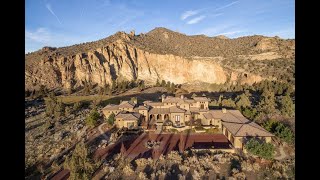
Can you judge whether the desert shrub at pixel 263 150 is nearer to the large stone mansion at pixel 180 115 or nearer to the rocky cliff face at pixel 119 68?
the large stone mansion at pixel 180 115

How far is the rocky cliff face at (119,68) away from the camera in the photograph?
235 feet

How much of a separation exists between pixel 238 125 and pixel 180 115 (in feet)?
29.5

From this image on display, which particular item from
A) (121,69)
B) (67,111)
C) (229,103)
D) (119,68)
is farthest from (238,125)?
(119,68)

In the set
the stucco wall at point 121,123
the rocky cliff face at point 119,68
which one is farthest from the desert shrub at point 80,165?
the rocky cliff face at point 119,68

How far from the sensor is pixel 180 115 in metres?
34.9

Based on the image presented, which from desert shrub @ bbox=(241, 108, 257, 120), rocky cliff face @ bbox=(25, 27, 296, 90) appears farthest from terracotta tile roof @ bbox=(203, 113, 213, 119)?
rocky cliff face @ bbox=(25, 27, 296, 90)

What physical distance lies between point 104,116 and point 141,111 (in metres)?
6.34

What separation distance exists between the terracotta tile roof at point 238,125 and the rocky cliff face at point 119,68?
38.1 meters

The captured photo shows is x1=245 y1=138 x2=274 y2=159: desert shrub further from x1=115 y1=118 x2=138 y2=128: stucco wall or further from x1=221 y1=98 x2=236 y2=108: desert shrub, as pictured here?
x1=221 y1=98 x2=236 y2=108: desert shrub

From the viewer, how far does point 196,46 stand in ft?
305

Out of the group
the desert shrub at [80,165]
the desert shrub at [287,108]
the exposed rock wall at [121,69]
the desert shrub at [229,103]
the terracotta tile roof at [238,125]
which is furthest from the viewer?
the exposed rock wall at [121,69]

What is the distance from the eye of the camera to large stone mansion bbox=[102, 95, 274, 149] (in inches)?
1164
